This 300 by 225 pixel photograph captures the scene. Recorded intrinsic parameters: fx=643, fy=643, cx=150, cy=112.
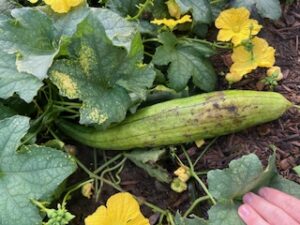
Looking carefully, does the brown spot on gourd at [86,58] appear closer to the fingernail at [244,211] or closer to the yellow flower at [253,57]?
the yellow flower at [253,57]

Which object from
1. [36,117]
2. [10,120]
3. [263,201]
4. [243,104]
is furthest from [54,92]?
[263,201]

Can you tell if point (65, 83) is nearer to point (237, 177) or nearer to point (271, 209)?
point (237, 177)

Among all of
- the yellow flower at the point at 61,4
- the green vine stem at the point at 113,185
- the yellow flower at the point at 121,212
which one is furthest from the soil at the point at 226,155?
the yellow flower at the point at 61,4

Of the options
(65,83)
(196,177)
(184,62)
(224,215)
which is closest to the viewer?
(224,215)

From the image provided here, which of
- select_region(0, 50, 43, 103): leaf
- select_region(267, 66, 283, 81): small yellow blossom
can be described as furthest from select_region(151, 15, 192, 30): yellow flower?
select_region(0, 50, 43, 103): leaf

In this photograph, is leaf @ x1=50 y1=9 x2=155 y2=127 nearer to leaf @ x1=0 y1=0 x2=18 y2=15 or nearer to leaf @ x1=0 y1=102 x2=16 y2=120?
leaf @ x1=0 y1=102 x2=16 y2=120

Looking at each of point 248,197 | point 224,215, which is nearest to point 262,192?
point 248,197
